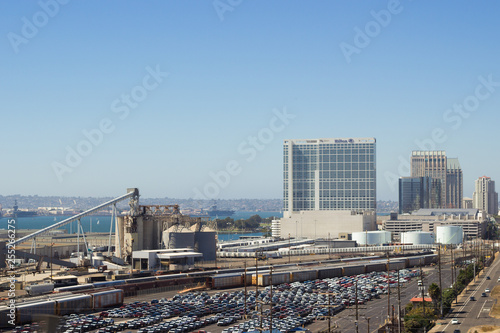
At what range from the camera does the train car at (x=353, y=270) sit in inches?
2948

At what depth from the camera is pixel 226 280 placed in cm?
6250

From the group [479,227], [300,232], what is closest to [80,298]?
[300,232]

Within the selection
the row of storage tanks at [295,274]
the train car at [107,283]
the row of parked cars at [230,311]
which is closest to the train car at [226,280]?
the row of storage tanks at [295,274]

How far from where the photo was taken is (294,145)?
189m

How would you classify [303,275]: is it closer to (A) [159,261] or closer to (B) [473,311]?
(A) [159,261]

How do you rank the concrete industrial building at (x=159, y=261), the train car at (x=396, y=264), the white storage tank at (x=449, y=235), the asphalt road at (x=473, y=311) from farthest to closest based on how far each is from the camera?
1. the white storage tank at (x=449, y=235)
2. the train car at (x=396, y=264)
3. the concrete industrial building at (x=159, y=261)
4. the asphalt road at (x=473, y=311)

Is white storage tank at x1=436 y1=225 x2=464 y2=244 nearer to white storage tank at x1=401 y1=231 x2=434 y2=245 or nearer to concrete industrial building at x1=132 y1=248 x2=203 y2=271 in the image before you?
white storage tank at x1=401 y1=231 x2=434 y2=245

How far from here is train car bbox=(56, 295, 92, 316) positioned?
43.5 metres

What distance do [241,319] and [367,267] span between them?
38.4 metres

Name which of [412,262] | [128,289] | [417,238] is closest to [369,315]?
[128,289]

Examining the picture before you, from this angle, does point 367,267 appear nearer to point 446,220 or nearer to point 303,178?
point 446,220

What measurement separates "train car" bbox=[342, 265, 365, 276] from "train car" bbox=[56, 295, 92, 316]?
37.1 metres

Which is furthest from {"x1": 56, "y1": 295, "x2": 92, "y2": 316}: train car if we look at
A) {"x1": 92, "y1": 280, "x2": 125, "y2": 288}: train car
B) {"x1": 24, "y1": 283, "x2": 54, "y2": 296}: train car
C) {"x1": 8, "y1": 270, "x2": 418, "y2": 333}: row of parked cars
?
{"x1": 92, "y1": 280, "x2": 125, "y2": 288}: train car

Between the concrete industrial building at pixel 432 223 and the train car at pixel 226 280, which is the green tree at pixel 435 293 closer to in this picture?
the train car at pixel 226 280
